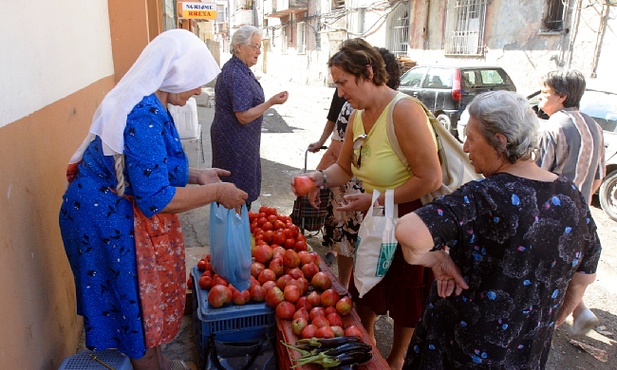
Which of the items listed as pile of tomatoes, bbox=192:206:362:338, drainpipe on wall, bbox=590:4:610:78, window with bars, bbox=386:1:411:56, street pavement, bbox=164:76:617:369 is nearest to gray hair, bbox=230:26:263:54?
street pavement, bbox=164:76:617:369

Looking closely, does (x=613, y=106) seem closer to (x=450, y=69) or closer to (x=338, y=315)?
(x=450, y=69)

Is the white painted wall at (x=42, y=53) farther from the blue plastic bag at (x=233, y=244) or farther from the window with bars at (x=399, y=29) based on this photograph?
the window with bars at (x=399, y=29)

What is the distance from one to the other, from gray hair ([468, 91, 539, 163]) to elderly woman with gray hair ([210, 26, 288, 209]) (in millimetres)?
2306

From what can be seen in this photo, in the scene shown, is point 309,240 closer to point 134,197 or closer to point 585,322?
point 585,322

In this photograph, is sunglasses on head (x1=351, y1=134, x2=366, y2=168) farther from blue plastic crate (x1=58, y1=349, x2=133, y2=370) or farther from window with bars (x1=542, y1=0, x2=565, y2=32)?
window with bars (x1=542, y1=0, x2=565, y2=32)

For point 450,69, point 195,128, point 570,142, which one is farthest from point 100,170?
point 450,69

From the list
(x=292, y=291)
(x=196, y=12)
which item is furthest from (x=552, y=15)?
(x=292, y=291)

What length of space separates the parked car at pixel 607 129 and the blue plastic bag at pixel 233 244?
4.38 m

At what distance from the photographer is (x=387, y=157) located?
2270mm

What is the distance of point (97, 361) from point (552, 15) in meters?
14.1

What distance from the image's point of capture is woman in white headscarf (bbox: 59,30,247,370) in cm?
175

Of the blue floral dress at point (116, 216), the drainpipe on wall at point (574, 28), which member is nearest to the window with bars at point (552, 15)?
the drainpipe on wall at point (574, 28)

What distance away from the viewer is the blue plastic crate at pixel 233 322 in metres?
2.31

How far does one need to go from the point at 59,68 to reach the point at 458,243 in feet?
7.52
